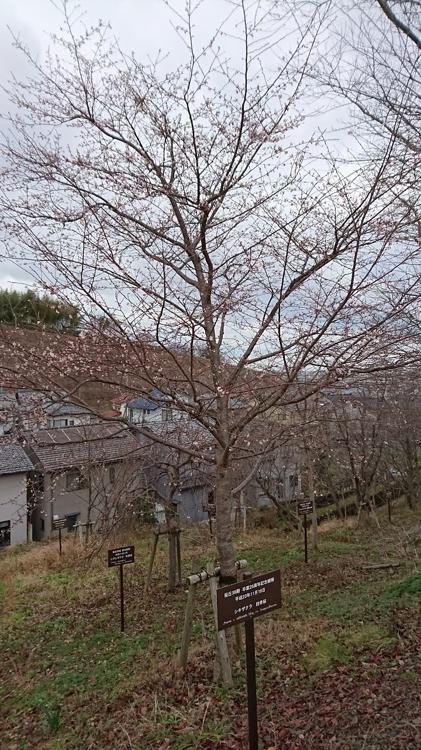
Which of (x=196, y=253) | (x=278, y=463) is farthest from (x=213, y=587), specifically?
(x=278, y=463)

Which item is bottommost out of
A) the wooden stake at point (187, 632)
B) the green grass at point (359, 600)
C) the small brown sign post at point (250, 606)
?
the green grass at point (359, 600)

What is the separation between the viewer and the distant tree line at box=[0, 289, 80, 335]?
417 centimetres

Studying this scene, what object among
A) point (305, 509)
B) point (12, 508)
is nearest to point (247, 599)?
point (305, 509)

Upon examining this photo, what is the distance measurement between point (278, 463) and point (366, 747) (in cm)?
1746

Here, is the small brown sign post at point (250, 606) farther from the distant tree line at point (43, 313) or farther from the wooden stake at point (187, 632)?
the distant tree line at point (43, 313)

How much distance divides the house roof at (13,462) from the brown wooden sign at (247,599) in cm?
1872

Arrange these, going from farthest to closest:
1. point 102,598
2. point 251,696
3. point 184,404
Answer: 1. point 102,598
2. point 184,404
3. point 251,696

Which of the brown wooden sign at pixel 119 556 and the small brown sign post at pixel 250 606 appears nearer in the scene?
the small brown sign post at pixel 250 606

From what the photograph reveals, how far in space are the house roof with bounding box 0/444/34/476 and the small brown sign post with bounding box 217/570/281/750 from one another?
18721 millimetres

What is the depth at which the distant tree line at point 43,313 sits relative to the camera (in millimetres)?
4172

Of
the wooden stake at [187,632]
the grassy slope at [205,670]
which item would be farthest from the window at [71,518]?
the wooden stake at [187,632]

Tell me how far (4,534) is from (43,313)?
17872 millimetres

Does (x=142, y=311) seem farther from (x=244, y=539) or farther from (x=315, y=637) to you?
(x=244, y=539)

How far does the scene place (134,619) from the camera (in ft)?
23.6
